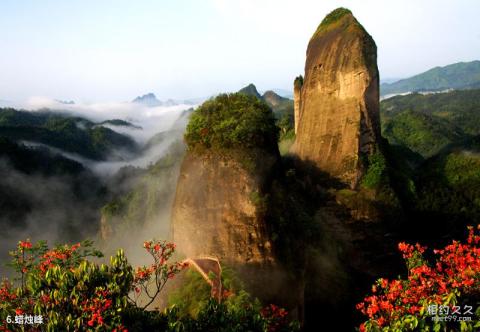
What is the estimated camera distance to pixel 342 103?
96.9 ft

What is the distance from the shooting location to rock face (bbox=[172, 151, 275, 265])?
15031mm

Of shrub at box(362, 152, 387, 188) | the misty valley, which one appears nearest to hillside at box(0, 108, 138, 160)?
the misty valley

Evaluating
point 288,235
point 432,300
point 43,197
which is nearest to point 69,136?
point 43,197

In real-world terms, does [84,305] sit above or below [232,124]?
below

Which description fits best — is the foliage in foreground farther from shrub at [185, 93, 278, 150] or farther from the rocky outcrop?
the rocky outcrop

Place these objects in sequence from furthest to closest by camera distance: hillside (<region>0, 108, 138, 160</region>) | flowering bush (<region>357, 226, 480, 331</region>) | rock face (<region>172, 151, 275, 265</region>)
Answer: hillside (<region>0, 108, 138, 160</region>)
rock face (<region>172, 151, 275, 265</region>)
flowering bush (<region>357, 226, 480, 331</region>)

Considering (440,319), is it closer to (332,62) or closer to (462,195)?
(332,62)

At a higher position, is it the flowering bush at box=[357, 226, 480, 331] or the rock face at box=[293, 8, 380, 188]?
the rock face at box=[293, 8, 380, 188]

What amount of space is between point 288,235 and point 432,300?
30.1 feet

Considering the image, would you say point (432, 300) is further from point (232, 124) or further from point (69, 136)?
point (69, 136)

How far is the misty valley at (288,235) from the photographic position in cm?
823

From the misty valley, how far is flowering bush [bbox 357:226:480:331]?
3cm

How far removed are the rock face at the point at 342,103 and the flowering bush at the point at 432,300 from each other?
19.4 metres

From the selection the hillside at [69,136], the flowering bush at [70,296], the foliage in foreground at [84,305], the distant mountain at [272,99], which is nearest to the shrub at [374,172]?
the foliage in foreground at [84,305]
